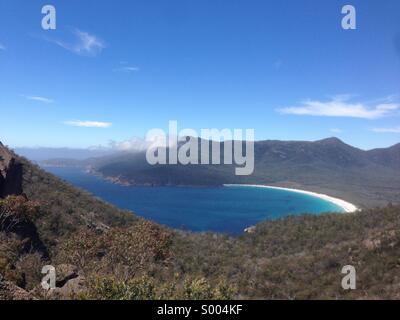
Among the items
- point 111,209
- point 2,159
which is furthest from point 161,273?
point 111,209

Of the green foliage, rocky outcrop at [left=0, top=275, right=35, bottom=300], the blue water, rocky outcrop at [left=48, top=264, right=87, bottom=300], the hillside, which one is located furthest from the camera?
the blue water

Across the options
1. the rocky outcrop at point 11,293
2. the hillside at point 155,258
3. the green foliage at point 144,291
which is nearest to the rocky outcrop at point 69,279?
the hillside at point 155,258

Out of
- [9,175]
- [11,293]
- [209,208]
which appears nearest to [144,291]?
[11,293]

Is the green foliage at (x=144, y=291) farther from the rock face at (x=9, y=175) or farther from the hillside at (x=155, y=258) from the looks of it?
the rock face at (x=9, y=175)

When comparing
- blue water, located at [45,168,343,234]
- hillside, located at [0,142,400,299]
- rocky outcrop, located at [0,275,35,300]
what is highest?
rocky outcrop, located at [0,275,35,300]

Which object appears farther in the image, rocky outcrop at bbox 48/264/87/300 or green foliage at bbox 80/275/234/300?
rocky outcrop at bbox 48/264/87/300

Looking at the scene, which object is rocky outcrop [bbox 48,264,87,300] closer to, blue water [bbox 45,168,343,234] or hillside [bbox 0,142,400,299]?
hillside [bbox 0,142,400,299]

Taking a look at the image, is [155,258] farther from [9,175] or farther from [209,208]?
[209,208]

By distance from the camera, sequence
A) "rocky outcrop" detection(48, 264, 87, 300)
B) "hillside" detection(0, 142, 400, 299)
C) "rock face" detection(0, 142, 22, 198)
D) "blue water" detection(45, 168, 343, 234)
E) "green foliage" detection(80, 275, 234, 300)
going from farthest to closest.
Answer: "blue water" detection(45, 168, 343, 234) → "rock face" detection(0, 142, 22, 198) → "rocky outcrop" detection(48, 264, 87, 300) → "hillside" detection(0, 142, 400, 299) → "green foliage" detection(80, 275, 234, 300)

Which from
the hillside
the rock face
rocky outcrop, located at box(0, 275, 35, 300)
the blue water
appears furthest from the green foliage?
the blue water

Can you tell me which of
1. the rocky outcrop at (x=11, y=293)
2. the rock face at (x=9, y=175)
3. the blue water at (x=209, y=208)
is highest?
the rock face at (x=9, y=175)
